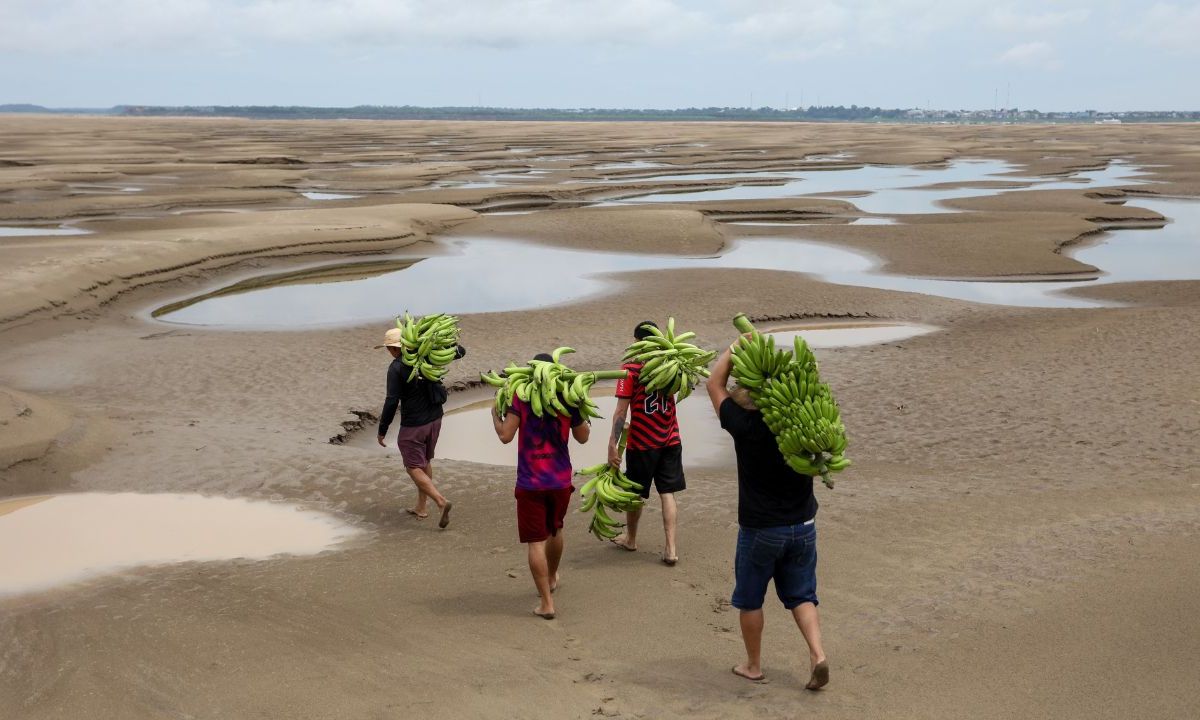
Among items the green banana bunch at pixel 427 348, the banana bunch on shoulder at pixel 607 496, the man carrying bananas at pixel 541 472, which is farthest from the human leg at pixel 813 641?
the green banana bunch at pixel 427 348

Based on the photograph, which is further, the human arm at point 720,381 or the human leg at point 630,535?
the human leg at point 630,535

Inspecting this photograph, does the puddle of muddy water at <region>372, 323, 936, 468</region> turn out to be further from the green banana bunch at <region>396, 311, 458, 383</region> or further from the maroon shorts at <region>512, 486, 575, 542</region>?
the maroon shorts at <region>512, 486, 575, 542</region>

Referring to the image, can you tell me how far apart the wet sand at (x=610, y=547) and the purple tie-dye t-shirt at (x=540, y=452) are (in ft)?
3.06

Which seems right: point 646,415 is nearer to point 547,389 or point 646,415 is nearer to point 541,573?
point 547,389

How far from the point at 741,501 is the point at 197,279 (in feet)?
67.2

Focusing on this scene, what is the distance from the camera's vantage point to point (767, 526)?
5855mm

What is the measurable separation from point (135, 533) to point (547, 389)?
15.2ft

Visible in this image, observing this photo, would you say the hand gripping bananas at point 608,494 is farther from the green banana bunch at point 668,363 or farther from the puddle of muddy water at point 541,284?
the puddle of muddy water at point 541,284

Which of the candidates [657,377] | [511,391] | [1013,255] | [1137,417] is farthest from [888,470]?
[1013,255]

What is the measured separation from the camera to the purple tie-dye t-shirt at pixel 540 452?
6.94 m

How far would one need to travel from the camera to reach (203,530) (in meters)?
9.45

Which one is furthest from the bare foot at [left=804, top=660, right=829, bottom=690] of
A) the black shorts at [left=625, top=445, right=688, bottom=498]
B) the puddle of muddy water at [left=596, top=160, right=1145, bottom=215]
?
the puddle of muddy water at [left=596, top=160, right=1145, bottom=215]

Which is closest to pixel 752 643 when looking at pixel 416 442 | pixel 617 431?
pixel 617 431

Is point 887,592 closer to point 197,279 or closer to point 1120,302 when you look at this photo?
point 1120,302
